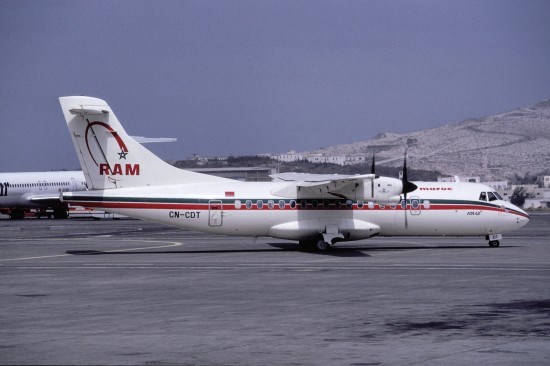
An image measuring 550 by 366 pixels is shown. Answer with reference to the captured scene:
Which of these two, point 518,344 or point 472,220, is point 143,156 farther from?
point 518,344

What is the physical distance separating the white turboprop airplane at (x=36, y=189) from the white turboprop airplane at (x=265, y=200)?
172 ft

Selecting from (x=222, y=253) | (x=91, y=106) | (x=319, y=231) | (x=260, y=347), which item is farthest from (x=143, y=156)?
(x=260, y=347)

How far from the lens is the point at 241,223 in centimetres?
4069

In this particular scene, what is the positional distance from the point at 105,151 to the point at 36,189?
55991 mm

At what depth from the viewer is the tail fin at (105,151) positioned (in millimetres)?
38781

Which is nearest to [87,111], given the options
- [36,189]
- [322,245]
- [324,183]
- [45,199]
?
[324,183]

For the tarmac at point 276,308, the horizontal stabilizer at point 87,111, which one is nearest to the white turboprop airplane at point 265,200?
the horizontal stabilizer at point 87,111

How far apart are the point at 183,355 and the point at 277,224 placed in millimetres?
A: 26720

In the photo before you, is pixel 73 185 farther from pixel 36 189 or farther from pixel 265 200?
pixel 265 200

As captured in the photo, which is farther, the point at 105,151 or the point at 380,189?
the point at 380,189

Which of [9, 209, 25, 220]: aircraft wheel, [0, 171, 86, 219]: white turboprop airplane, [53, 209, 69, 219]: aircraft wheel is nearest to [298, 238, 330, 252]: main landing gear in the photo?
[0, 171, 86, 219]: white turboprop airplane

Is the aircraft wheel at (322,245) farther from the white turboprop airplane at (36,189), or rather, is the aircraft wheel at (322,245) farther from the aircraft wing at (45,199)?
the aircraft wing at (45,199)

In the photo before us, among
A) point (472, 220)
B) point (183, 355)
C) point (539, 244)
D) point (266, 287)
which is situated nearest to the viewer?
point (183, 355)

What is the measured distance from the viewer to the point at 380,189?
3997 cm
